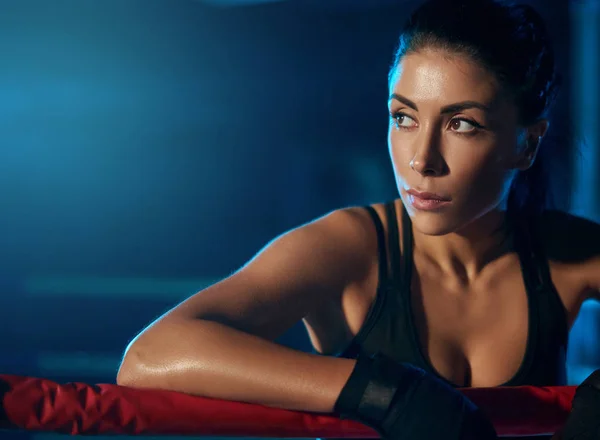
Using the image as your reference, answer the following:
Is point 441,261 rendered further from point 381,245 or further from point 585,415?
point 585,415

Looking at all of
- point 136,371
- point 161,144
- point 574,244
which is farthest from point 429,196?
point 161,144

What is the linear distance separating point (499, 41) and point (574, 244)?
0.42 m

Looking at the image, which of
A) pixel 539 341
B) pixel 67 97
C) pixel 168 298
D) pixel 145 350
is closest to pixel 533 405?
pixel 539 341

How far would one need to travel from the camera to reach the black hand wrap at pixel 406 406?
28.3 inches

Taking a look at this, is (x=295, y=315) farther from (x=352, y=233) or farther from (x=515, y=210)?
(x=515, y=210)

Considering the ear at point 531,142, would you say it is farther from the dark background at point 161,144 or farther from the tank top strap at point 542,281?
the dark background at point 161,144

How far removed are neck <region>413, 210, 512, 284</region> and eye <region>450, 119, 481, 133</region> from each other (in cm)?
25

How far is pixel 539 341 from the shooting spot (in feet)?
3.67

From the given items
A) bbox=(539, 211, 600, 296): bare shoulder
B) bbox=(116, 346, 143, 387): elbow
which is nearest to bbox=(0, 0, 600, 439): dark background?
bbox=(539, 211, 600, 296): bare shoulder

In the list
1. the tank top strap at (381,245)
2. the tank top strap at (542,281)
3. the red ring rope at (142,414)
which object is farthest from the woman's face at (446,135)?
the red ring rope at (142,414)

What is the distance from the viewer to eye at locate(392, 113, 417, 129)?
1035mm

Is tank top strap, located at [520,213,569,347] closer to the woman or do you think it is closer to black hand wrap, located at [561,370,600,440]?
the woman

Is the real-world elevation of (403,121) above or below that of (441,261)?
above

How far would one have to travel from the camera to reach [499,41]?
1.06m
